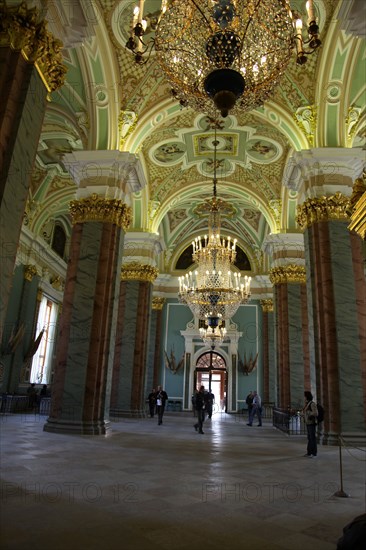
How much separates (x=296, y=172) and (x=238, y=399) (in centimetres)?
1314

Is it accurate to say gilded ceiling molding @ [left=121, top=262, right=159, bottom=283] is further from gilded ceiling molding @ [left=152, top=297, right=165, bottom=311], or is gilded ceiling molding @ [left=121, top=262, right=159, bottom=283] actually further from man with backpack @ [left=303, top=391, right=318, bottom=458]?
man with backpack @ [left=303, top=391, right=318, bottom=458]

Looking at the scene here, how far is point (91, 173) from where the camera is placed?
9578 mm

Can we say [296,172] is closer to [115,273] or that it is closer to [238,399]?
[115,273]

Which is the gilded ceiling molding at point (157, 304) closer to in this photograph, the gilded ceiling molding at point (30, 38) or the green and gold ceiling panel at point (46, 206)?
the green and gold ceiling panel at point (46, 206)

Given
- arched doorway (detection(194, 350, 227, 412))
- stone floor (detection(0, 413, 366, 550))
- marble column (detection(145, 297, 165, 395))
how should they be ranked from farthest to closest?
arched doorway (detection(194, 350, 227, 412)) → marble column (detection(145, 297, 165, 395)) → stone floor (detection(0, 413, 366, 550))

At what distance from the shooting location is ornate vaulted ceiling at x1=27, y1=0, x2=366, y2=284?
8609 mm

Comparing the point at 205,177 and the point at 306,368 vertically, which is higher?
the point at 205,177

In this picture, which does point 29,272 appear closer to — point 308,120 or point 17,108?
point 308,120

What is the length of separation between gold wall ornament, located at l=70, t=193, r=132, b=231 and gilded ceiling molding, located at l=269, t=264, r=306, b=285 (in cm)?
659

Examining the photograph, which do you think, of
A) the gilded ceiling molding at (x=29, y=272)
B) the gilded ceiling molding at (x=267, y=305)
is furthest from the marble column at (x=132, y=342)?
the gilded ceiling molding at (x=267, y=305)

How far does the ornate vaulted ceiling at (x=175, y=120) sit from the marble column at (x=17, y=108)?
0.85 metres

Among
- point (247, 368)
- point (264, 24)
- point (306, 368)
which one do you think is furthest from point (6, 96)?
point (247, 368)

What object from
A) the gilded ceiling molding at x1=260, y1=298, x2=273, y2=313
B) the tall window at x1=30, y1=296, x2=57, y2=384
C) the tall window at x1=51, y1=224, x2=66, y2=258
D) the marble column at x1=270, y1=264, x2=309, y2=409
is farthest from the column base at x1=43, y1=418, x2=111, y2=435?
the gilded ceiling molding at x1=260, y1=298, x2=273, y2=313

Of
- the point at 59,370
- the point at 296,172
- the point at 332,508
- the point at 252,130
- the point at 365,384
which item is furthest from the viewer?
the point at 252,130
